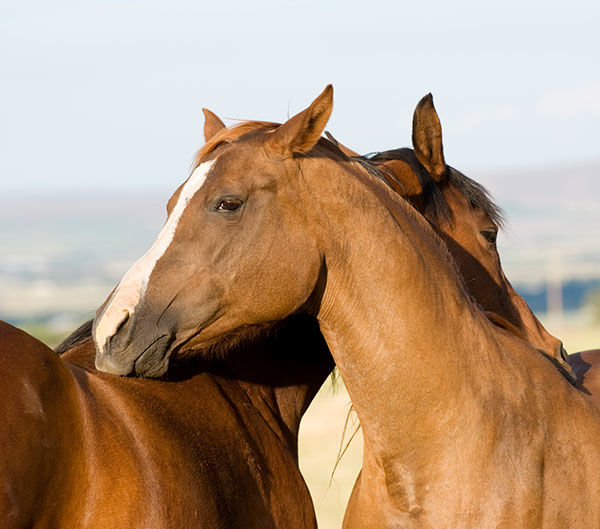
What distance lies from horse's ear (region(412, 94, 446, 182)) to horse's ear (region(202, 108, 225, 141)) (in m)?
0.92

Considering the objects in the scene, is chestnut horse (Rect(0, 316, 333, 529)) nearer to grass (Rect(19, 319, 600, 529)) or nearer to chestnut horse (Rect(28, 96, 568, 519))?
chestnut horse (Rect(28, 96, 568, 519))

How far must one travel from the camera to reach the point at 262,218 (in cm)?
349

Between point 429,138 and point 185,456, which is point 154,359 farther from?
point 429,138

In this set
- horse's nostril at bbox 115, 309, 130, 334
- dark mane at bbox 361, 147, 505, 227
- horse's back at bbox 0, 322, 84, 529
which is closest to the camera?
horse's back at bbox 0, 322, 84, 529

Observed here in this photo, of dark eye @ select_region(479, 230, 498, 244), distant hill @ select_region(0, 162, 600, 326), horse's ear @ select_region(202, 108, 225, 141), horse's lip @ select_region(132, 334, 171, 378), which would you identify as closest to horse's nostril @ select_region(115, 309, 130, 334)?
horse's lip @ select_region(132, 334, 171, 378)

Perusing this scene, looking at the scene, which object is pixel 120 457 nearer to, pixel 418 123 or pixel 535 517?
pixel 535 517

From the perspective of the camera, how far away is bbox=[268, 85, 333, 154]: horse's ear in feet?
11.3

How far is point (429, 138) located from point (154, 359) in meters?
1.91

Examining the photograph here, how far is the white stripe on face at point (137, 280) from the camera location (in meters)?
3.36

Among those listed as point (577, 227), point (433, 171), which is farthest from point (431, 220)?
point (577, 227)

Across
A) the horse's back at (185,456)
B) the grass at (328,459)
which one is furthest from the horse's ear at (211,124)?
the grass at (328,459)

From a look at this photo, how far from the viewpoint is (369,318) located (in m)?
3.62

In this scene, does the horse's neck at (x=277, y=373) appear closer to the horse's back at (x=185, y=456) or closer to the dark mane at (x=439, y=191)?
the horse's back at (x=185, y=456)

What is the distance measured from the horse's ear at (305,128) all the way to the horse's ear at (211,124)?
88 cm
